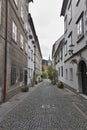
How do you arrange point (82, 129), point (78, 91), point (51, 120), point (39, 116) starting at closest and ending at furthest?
1. point (82, 129)
2. point (51, 120)
3. point (39, 116)
4. point (78, 91)

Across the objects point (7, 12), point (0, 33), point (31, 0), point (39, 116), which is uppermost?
point (31, 0)

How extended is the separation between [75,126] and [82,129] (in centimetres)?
33

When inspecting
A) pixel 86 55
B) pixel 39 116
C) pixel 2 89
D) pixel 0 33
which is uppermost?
pixel 0 33

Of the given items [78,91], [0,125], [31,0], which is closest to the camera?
[0,125]

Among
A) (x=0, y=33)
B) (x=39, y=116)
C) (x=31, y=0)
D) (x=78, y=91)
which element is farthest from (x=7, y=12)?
(x=31, y=0)

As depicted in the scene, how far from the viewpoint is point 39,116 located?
6371mm

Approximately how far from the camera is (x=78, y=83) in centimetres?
1217

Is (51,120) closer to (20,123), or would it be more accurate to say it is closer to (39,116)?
(39,116)

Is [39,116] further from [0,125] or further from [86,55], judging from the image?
[86,55]

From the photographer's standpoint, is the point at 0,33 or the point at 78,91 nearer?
the point at 0,33

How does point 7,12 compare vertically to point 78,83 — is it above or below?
above

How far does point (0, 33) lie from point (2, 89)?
317 centimetres

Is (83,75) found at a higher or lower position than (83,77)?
higher

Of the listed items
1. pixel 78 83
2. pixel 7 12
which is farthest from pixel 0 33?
pixel 78 83
